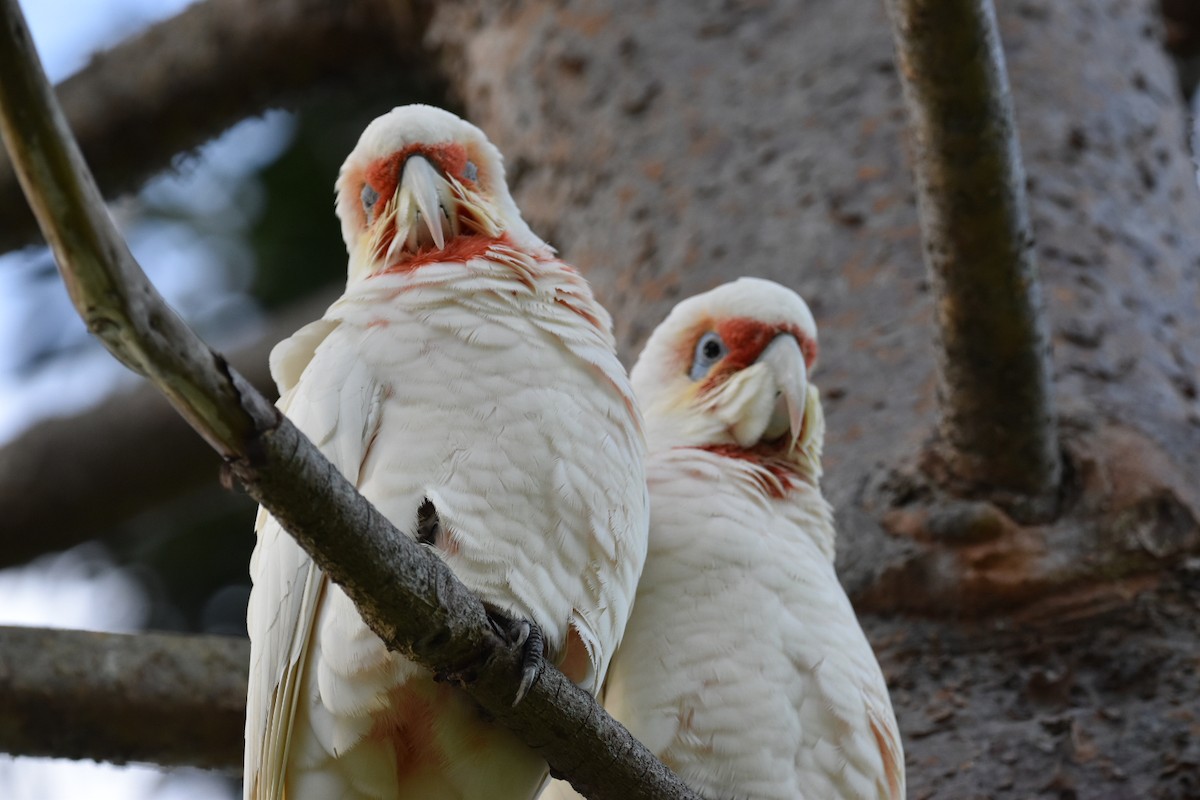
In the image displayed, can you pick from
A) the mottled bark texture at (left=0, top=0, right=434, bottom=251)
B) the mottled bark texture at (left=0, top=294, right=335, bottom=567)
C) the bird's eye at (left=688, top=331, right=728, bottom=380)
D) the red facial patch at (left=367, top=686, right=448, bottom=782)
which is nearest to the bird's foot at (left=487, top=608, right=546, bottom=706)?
the red facial patch at (left=367, top=686, right=448, bottom=782)

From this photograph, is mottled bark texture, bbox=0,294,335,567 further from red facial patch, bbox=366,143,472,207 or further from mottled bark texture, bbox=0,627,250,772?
red facial patch, bbox=366,143,472,207

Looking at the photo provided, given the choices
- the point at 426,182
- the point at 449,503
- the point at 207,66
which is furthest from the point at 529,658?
the point at 207,66

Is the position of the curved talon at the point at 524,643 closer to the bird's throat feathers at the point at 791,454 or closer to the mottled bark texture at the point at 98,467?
the bird's throat feathers at the point at 791,454

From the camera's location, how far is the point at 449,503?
203 cm

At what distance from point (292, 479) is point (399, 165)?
1.38m

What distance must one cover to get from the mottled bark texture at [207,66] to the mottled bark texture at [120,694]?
2.43 metres

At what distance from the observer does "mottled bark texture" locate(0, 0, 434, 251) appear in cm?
475

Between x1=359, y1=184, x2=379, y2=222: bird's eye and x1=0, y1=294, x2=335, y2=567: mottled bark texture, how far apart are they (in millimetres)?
1844

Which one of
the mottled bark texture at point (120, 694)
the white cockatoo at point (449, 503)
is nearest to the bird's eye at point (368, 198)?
the white cockatoo at point (449, 503)

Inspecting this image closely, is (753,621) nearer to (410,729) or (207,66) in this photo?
(410,729)

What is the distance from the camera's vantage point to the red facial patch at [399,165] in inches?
102

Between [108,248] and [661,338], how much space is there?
2.00 meters

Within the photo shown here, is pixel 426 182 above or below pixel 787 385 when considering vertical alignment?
above

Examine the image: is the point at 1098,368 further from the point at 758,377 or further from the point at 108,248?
the point at 108,248
